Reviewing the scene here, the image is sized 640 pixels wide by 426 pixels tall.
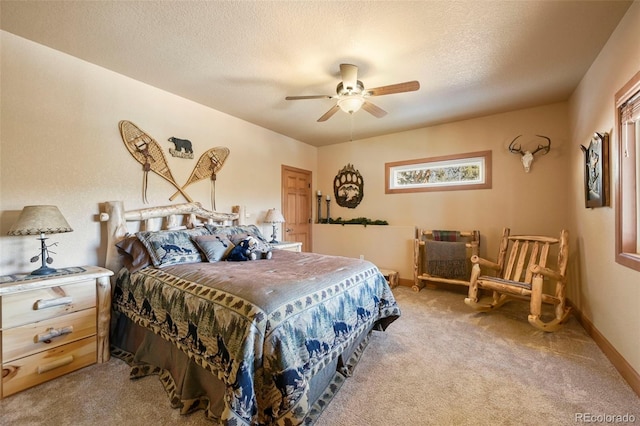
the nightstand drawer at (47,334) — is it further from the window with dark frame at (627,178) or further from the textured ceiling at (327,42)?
the window with dark frame at (627,178)

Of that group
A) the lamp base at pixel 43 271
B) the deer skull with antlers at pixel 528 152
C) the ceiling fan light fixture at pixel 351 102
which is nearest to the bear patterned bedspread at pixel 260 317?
the lamp base at pixel 43 271

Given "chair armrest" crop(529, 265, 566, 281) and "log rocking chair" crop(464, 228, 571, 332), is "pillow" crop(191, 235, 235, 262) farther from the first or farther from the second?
"chair armrest" crop(529, 265, 566, 281)

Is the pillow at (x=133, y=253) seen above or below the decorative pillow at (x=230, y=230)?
below

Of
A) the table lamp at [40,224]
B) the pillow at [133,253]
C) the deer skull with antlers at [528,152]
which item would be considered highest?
the deer skull with antlers at [528,152]

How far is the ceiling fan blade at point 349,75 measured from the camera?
92.3 inches

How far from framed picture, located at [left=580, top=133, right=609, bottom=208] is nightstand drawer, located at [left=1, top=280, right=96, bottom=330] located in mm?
4182

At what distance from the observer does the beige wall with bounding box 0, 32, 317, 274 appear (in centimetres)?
211

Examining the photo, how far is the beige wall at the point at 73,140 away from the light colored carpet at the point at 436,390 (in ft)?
3.86

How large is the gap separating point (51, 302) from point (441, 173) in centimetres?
466

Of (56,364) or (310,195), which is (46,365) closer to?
(56,364)

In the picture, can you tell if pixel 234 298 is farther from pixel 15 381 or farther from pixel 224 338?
pixel 15 381

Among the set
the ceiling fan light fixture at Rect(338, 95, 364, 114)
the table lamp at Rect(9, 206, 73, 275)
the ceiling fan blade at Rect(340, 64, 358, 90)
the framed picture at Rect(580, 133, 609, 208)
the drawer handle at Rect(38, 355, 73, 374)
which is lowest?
the drawer handle at Rect(38, 355, 73, 374)

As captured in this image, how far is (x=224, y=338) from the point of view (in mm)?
1459

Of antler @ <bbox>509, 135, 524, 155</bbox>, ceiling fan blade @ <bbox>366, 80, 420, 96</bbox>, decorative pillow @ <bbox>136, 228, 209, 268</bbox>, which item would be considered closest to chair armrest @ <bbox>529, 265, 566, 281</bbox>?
antler @ <bbox>509, 135, 524, 155</bbox>
